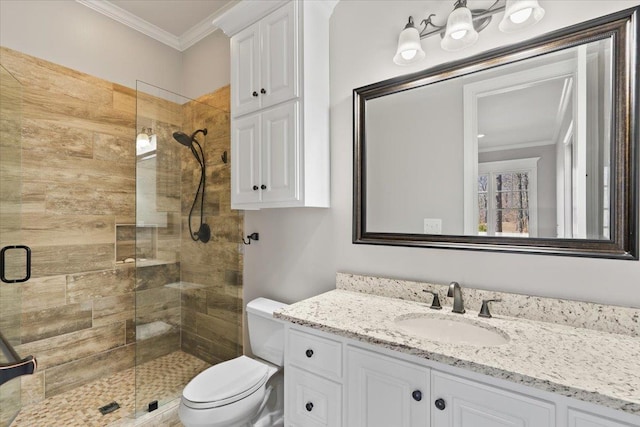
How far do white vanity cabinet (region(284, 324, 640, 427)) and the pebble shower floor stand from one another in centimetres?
115

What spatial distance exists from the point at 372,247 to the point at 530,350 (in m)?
0.86

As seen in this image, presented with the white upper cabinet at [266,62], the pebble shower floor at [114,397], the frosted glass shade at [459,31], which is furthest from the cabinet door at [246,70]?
the pebble shower floor at [114,397]

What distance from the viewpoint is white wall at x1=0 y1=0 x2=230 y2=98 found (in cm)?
202

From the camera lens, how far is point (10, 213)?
1786 millimetres

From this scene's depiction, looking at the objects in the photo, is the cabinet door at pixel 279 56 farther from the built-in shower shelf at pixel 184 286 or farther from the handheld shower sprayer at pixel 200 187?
the built-in shower shelf at pixel 184 286

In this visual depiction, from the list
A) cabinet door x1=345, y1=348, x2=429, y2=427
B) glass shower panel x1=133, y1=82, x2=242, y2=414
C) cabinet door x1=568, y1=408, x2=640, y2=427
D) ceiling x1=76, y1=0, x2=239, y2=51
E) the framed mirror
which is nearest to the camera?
cabinet door x1=568, y1=408, x2=640, y2=427

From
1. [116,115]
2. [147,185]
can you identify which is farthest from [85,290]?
[116,115]

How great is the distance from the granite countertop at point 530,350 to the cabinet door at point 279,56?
1181mm

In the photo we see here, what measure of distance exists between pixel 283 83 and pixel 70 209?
1.80 meters

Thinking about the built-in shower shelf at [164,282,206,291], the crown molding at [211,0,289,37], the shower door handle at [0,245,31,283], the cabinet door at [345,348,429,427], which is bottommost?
the cabinet door at [345,348,429,427]

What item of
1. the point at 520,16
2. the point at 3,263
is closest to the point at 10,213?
the point at 3,263

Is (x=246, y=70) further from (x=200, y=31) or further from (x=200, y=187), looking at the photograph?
(x=200, y=31)

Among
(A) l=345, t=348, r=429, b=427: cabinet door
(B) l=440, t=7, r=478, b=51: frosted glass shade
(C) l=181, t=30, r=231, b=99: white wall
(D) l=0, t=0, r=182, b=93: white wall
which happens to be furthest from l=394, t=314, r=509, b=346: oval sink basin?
(D) l=0, t=0, r=182, b=93: white wall

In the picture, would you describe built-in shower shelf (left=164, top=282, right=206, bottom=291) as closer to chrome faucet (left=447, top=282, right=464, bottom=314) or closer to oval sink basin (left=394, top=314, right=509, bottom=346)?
oval sink basin (left=394, top=314, right=509, bottom=346)
